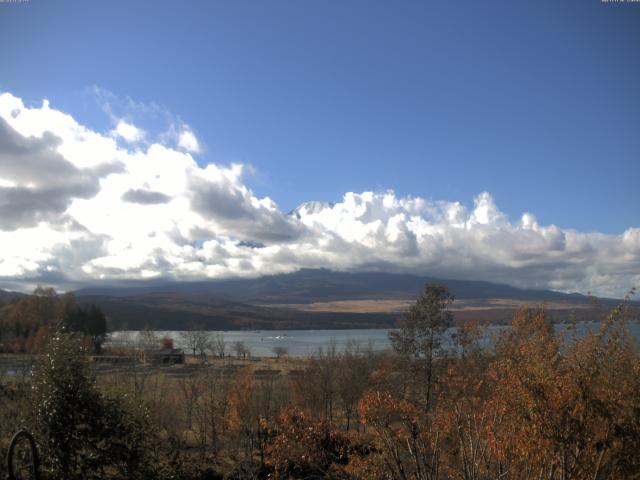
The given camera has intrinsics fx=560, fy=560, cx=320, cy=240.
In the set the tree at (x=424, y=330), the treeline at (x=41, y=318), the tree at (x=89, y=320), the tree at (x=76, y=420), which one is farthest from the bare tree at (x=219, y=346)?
the tree at (x=76, y=420)

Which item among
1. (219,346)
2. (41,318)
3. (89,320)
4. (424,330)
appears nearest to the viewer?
(424,330)

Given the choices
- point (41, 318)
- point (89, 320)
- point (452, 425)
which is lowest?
point (89, 320)

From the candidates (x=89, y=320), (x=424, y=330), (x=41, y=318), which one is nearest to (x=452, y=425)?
(x=424, y=330)

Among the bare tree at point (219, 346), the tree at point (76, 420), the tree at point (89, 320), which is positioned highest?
the tree at point (76, 420)

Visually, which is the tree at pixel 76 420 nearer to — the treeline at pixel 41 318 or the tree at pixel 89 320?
the treeline at pixel 41 318

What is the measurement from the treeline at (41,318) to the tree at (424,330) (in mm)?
66840

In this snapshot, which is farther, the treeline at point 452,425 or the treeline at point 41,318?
the treeline at point 41,318

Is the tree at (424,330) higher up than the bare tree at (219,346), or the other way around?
the tree at (424,330)

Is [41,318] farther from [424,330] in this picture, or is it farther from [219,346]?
[424,330]

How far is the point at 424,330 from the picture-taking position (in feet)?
126

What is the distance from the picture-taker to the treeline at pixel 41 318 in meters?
94.9

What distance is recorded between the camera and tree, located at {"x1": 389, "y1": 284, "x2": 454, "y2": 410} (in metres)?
37.9

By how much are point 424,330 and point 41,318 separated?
87.1 metres

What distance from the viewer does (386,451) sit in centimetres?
1484
